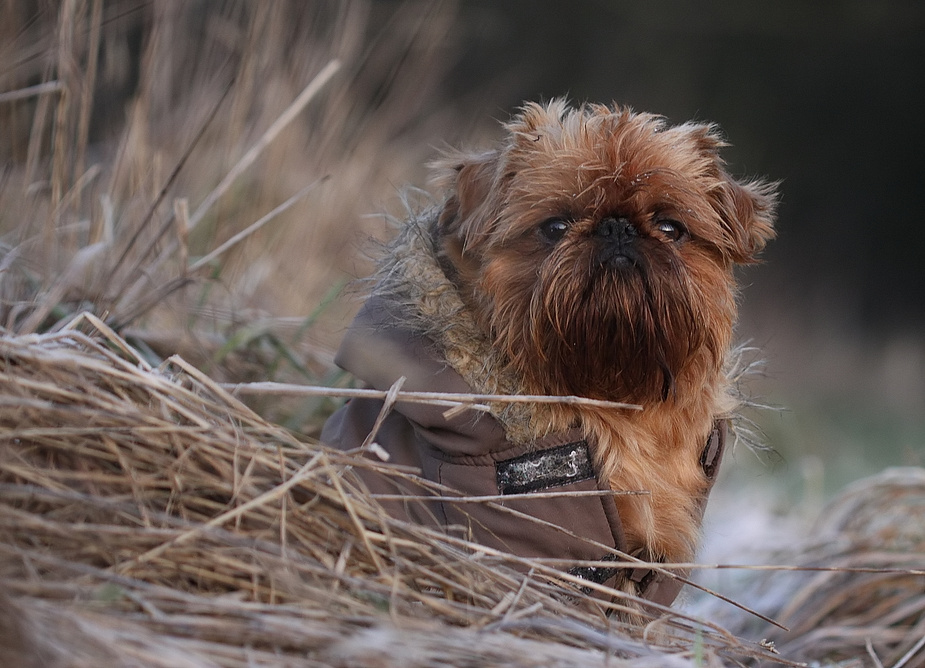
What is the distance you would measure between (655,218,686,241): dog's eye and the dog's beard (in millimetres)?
95

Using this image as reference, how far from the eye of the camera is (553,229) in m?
2.36

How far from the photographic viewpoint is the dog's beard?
2.27 metres

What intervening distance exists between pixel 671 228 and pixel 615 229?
0.58 ft

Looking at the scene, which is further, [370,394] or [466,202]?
[466,202]

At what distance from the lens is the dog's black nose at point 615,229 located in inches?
90.4

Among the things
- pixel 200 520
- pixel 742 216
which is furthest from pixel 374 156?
pixel 200 520

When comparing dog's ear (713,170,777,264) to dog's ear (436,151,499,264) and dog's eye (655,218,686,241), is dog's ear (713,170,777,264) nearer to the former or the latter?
dog's eye (655,218,686,241)

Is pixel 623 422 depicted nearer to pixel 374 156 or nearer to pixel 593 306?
pixel 593 306

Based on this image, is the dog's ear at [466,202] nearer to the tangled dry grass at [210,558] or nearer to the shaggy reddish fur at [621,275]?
the shaggy reddish fur at [621,275]

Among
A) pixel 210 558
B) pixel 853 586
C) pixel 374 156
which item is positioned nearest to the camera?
pixel 210 558

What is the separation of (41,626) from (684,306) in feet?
5.36

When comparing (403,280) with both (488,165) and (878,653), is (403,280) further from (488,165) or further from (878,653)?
(878,653)

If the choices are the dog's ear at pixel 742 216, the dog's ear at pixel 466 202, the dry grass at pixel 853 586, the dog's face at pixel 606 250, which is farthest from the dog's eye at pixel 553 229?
the dry grass at pixel 853 586

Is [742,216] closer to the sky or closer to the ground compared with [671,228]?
closer to the sky
